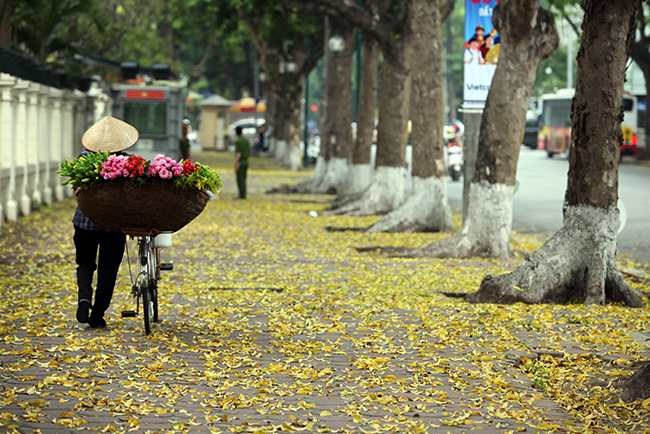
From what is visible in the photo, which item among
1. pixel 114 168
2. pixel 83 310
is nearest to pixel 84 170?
pixel 114 168

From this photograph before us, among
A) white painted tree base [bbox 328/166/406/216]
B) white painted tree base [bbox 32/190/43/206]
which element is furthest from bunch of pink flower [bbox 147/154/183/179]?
white painted tree base [bbox 32/190/43/206]

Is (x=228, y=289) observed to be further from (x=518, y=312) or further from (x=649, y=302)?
(x=649, y=302)

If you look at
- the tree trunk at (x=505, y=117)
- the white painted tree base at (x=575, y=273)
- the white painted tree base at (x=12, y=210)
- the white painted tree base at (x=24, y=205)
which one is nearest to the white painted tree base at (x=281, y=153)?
the white painted tree base at (x=24, y=205)

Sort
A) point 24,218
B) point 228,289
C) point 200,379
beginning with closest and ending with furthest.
A: point 200,379
point 228,289
point 24,218

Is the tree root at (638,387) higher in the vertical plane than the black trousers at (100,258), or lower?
lower

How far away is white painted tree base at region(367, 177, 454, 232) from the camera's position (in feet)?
57.6

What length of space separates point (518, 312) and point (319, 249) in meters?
6.20

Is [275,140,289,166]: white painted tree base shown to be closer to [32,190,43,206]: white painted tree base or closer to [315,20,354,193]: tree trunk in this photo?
[315,20,354,193]: tree trunk

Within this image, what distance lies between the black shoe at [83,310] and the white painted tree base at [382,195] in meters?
12.5

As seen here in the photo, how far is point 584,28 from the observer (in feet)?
33.3

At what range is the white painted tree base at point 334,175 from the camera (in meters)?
29.2

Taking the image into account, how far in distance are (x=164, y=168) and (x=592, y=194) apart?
4601 millimetres

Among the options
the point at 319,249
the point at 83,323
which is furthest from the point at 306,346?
the point at 319,249

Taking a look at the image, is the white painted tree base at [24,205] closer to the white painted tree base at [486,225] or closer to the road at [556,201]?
the white painted tree base at [486,225]
